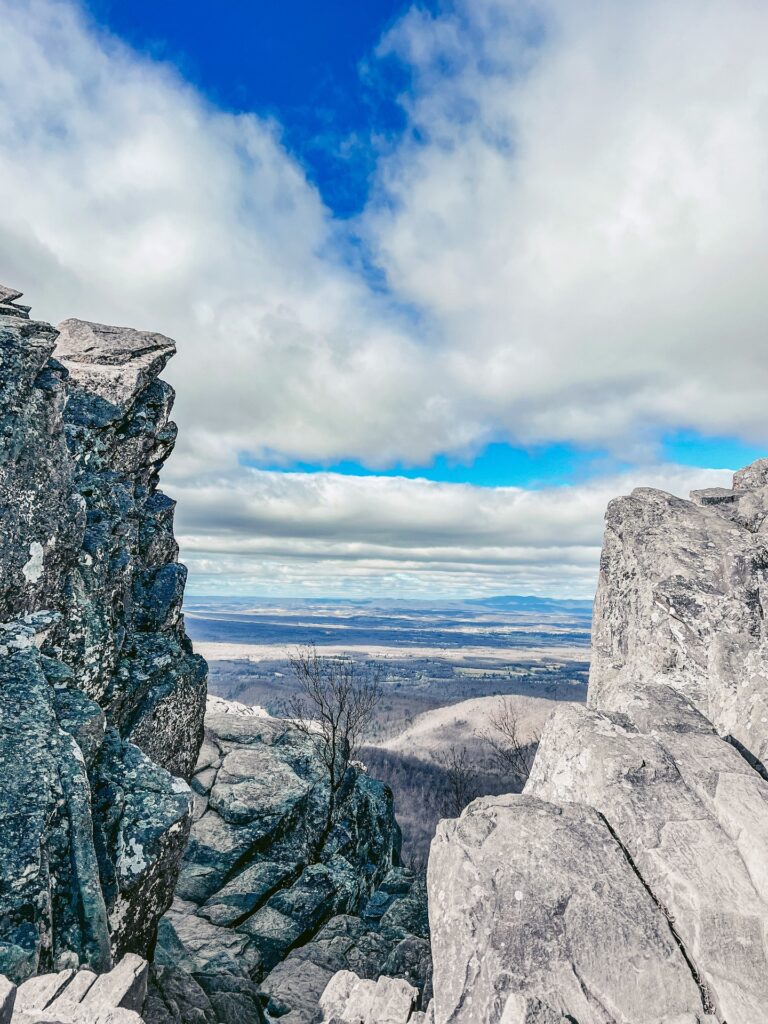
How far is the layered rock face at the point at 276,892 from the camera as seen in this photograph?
14859 mm

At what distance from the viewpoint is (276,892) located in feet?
83.4

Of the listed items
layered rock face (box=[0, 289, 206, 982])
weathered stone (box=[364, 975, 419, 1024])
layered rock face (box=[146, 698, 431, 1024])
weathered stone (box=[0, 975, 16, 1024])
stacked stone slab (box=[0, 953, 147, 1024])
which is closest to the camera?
weathered stone (box=[0, 975, 16, 1024])

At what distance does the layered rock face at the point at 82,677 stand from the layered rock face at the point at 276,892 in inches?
109

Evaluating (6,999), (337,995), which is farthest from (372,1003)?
(6,999)

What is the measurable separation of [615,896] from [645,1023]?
5.38 feet

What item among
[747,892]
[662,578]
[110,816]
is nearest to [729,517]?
[662,578]

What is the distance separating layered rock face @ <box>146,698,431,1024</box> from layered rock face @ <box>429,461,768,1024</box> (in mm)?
7211

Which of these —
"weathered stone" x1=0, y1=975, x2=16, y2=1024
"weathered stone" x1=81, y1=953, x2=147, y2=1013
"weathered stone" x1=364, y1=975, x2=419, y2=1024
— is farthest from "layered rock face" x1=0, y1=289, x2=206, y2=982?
"weathered stone" x1=364, y1=975, x2=419, y2=1024

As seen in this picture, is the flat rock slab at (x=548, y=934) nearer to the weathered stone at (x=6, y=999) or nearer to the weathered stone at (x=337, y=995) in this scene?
the weathered stone at (x=337, y=995)

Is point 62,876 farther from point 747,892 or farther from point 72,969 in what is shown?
point 747,892

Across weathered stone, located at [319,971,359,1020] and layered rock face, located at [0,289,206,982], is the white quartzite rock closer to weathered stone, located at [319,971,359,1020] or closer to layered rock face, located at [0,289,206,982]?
weathered stone, located at [319,971,359,1020]

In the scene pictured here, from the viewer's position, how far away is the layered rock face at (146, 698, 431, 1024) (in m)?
14.9

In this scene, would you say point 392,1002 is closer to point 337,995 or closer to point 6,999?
point 337,995

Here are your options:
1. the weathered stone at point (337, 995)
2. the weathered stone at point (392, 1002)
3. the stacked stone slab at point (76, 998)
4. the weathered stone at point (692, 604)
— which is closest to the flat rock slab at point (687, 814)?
the weathered stone at point (692, 604)
